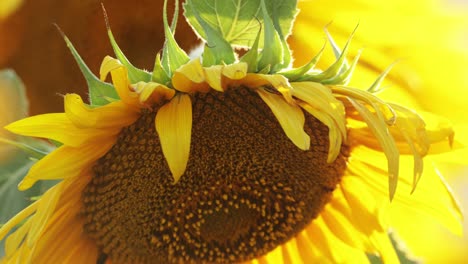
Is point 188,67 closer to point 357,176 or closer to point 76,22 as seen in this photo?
point 357,176

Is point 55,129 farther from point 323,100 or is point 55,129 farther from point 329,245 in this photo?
point 329,245

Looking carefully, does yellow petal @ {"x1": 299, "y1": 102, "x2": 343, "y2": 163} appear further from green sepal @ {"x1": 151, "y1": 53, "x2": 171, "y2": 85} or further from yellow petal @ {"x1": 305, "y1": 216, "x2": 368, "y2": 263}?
yellow petal @ {"x1": 305, "y1": 216, "x2": 368, "y2": 263}

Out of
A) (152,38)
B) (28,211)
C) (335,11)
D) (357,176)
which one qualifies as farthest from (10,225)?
(335,11)

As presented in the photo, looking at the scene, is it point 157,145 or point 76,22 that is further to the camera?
point 76,22

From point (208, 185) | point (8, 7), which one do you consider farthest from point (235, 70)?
point (8, 7)

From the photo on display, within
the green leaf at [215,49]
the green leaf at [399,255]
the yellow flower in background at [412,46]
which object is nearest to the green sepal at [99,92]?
the green leaf at [215,49]

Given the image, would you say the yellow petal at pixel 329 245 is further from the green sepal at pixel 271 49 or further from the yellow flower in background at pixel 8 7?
the yellow flower in background at pixel 8 7
